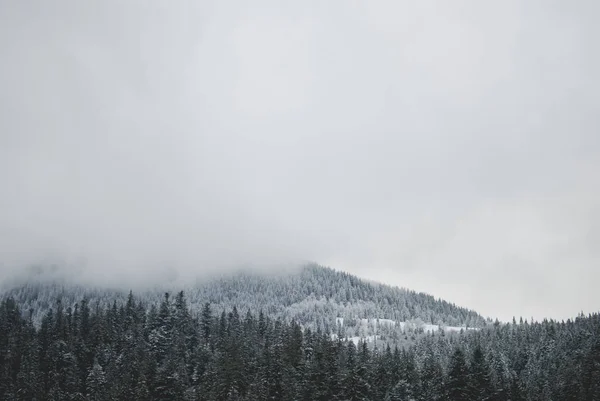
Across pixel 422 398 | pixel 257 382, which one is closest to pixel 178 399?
pixel 257 382

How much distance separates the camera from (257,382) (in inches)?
4446

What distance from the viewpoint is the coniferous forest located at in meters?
100

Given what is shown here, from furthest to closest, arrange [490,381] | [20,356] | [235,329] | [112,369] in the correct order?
Result: 1. [235,329]
2. [20,356]
3. [112,369]
4. [490,381]

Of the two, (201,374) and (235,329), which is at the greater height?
(235,329)

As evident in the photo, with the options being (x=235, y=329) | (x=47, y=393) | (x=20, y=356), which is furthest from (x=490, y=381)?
(x=20, y=356)

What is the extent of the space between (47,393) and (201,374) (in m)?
37.3

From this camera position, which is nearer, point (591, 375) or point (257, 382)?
point (257, 382)

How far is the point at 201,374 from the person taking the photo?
426 ft

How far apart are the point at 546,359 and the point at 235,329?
11397cm

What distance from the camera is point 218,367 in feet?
385

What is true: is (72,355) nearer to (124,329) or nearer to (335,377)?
(124,329)

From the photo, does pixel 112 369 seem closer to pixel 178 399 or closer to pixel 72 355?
pixel 72 355

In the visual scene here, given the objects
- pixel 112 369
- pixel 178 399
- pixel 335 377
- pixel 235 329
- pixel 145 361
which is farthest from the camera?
pixel 235 329

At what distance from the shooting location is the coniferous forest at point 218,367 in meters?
100
